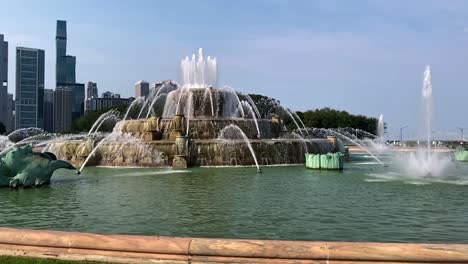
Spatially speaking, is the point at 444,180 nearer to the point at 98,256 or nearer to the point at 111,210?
the point at 111,210

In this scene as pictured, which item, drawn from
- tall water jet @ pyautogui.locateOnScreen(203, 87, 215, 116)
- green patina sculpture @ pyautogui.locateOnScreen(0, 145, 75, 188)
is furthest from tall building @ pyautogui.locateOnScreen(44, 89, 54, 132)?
green patina sculpture @ pyautogui.locateOnScreen(0, 145, 75, 188)

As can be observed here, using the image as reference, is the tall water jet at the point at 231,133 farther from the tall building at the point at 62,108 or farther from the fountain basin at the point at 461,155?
the tall building at the point at 62,108

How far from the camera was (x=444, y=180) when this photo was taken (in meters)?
18.3

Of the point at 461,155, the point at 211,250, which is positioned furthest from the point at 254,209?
the point at 461,155

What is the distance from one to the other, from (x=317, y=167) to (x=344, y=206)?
12498mm

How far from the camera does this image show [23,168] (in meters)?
15.4

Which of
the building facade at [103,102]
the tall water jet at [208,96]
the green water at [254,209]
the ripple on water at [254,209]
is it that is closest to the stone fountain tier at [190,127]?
the tall water jet at [208,96]

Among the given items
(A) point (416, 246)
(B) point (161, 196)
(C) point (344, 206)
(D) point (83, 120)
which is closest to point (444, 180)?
(C) point (344, 206)

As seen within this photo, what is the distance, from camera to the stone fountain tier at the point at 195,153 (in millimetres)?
26438

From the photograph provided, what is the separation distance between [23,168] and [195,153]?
11815 millimetres

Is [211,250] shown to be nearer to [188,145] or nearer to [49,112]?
[188,145]

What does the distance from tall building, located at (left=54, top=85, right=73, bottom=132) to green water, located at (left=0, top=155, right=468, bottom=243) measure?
173719 mm

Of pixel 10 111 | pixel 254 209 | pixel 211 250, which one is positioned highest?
pixel 10 111

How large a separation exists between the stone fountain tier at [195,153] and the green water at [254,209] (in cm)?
902
